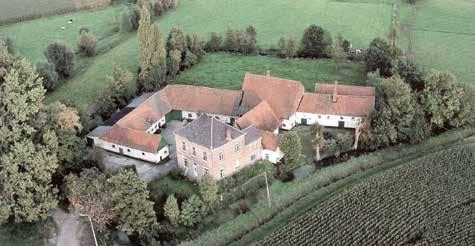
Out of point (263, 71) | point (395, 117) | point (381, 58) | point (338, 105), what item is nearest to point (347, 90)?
point (338, 105)

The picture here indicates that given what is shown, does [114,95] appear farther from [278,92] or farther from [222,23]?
[222,23]

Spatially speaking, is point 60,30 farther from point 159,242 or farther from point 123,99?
point 159,242

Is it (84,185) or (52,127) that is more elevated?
(52,127)

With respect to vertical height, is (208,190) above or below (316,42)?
below

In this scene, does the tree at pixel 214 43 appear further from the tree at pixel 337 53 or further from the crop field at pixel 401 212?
the crop field at pixel 401 212

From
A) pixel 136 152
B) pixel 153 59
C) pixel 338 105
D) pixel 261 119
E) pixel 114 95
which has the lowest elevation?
pixel 136 152

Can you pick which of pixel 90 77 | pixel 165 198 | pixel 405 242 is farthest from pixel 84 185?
pixel 90 77

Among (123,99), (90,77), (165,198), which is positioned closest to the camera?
(165,198)

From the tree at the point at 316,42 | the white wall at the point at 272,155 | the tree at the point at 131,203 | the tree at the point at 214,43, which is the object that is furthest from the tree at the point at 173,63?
the tree at the point at 131,203
